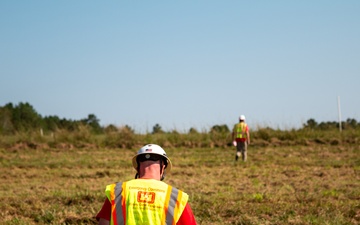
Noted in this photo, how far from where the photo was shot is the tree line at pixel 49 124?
26656mm

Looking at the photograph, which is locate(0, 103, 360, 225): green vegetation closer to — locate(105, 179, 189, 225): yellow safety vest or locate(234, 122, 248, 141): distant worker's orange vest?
locate(234, 122, 248, 141): distant worker's orange vest

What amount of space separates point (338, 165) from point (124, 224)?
13655 millimetres

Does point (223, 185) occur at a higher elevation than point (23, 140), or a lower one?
lower

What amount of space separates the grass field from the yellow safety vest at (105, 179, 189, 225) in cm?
440

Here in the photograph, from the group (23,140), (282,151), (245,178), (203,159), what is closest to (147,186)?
(245,178)

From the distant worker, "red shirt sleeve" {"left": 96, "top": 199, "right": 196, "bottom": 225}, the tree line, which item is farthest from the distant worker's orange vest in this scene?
"red shirt sleeve" {"left": 96, "top": 199, "right": 196, "bottom": 225}

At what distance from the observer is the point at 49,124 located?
193 feet

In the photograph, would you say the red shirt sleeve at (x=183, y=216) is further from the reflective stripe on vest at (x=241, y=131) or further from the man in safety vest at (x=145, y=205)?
the reflective stripe on vest at (x=241, y=131)

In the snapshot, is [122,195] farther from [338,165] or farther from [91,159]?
[91,159]

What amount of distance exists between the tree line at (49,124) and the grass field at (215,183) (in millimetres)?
3340

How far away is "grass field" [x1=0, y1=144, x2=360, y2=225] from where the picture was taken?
346 inches

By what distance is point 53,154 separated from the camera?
22.0 meters

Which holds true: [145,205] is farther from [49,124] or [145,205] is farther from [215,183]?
[49,124]

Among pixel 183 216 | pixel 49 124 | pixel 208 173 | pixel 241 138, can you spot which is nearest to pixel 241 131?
pixel 241 138
